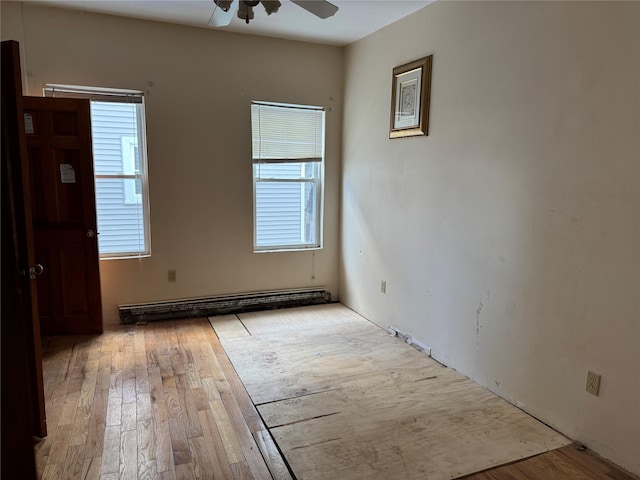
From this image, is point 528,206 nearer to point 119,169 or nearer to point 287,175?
point 287,175

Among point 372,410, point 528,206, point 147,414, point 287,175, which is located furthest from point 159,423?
point 287,175

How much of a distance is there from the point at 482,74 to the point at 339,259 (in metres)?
2.49

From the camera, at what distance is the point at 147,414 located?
8.19ft

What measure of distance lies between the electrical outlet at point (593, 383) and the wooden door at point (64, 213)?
3.53m

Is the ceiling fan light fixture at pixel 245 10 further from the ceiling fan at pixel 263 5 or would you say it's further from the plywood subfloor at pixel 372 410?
the plywood subfloor at pixel 372 410

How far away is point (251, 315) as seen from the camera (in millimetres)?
4301

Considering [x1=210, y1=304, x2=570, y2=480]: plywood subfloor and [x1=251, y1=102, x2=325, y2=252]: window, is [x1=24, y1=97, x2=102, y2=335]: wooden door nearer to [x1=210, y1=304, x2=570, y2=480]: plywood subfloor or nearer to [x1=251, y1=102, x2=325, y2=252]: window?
[x1=210, y1=304, x2=570, y2=480]: plywood subfloor

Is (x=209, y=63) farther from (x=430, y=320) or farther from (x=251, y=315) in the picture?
(x=430, y=320)

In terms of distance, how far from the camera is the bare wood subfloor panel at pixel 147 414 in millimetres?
2059

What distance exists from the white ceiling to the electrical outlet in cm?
265

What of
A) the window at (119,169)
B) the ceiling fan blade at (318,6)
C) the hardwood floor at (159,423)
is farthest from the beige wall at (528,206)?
the window at (119,169)

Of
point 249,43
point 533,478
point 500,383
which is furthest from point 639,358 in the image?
point 249,43

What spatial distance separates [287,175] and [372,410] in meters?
2.56

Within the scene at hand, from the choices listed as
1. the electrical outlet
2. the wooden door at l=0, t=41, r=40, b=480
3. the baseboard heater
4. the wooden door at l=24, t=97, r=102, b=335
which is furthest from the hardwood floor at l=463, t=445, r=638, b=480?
the wooden door at l=24, t=97, r=102, b=335
